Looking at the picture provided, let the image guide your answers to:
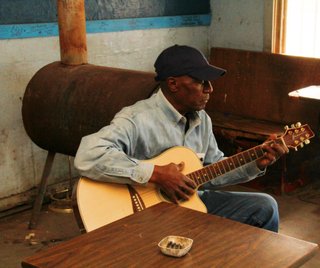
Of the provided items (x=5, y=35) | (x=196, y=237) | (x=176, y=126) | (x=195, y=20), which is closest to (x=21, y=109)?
(x=5, y=35)

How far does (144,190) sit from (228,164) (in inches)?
18.1

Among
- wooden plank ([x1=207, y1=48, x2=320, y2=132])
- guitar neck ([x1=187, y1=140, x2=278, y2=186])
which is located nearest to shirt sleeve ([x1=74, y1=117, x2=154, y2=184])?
guitar neck ([x1=187, y1=140, x2=278, y2=186])

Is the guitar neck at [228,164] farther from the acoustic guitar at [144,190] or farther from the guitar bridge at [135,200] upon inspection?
the guitar bridge at [135,200]

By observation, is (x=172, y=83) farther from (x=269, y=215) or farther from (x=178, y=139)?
(x=269, y=215)

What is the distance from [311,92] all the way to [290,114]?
620 mm

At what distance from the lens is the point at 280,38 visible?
18.7ft

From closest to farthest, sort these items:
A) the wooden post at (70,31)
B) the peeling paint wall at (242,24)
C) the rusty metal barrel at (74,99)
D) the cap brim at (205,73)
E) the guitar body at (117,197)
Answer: the guitar body at (117,197) < the cap brim at (205,73) < the rusty metal barrel at (74,99) < the wooden post at (70,31) < the peeling paint wall at (242,24)

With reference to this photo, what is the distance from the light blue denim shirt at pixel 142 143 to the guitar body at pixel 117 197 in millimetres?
53

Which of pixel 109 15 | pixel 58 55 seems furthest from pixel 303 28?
pixel 58 55

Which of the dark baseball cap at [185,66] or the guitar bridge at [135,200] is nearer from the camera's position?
the guitar bridge at [135,200]

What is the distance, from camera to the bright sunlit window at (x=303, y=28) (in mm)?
5395

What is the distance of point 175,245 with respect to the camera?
6.70 feet

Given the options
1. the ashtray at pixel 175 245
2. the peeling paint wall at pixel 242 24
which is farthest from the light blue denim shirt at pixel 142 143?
the peeling paint wall at pixel 242 24

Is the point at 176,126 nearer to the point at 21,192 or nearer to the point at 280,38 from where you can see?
the point at 21,192
